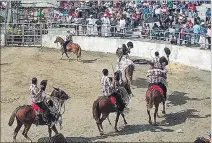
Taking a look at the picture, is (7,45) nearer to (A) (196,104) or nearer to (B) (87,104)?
(B) (87,104)

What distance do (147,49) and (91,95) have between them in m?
9.06

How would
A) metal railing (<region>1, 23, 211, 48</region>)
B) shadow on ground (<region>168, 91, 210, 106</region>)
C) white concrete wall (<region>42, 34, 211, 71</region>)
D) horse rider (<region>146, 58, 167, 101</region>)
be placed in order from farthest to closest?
metal railing (<region>1, 23, 211, 48</region>)
white concrete wall (<region>42, 34, 211, 71</region>)
shadow on ground (<region>168, 91, 210, 106</region>)
horse rider (<region>146, 58, 167, 101</region>)

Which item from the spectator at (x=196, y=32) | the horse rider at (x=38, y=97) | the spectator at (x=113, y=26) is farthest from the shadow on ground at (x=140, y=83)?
the horse rider at (x=38, y=97)

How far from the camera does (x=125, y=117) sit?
17531mm

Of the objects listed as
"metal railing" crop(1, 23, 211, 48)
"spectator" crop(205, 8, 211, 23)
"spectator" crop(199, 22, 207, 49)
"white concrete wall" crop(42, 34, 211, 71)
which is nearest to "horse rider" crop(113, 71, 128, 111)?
"white concrete wall" crop(42, 34, 211, 71)

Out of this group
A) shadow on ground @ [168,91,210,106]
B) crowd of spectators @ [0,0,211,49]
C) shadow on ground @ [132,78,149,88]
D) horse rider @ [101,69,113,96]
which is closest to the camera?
horse rider @ [101,69,113,96]

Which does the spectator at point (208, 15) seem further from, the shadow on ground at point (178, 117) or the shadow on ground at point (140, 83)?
the shadow on ground at point (178, 117)

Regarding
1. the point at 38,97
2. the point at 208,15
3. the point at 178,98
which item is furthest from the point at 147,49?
the point at 38,97

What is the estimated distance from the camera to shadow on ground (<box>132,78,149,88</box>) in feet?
72.5

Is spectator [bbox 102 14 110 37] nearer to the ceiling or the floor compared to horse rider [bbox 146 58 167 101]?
nearer to the ceiling

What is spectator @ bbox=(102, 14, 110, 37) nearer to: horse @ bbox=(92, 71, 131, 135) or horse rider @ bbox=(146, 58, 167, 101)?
horse rider @ bbox=(146, 58, 167, 101)

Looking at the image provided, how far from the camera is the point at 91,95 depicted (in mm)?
20359

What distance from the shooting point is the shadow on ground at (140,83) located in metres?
22.1

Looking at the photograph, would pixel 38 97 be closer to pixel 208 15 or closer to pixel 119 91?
pixel 119 91
